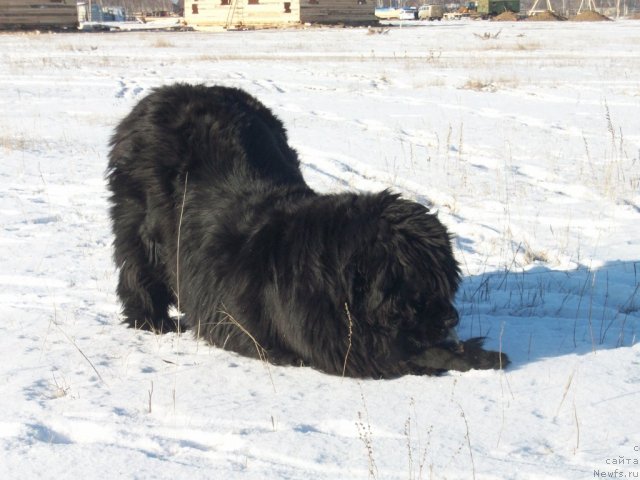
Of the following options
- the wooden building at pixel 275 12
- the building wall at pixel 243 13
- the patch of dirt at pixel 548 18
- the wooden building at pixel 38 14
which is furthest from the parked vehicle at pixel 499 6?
the wooden building at pixel 38 14

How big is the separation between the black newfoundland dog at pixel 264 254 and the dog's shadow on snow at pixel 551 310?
45 centimetres

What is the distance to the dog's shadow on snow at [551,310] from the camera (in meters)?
4.06

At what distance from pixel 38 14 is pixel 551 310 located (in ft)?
140

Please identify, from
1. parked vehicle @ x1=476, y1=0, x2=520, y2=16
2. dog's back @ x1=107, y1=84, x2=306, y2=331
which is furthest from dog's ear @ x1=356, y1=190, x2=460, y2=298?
parked vehicle @ x1=476, y1=0, x2=520, y2=16

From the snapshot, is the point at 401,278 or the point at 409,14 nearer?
the point at 401,278

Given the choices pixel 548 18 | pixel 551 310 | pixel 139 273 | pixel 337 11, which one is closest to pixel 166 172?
pixel 139 273

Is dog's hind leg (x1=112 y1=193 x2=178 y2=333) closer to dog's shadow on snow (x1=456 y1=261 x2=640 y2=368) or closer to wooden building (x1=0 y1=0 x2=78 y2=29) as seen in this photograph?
dog's shadow on snow (x1=456 y1=261 x2=640 y2=368)

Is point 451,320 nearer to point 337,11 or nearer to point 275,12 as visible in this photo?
point 275,12

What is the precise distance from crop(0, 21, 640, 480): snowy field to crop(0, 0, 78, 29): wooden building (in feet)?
105

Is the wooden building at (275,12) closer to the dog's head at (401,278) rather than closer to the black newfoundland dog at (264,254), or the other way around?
the black newfoundland dog at (264,254)

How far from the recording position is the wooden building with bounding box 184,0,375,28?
47656 mm

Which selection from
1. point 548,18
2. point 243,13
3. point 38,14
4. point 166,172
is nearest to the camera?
point 166,172

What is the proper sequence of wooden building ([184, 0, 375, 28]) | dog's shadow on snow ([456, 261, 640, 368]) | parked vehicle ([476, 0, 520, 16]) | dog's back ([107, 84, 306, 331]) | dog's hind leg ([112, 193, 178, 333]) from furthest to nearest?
1. parked vehicle ([476, 0, 520, 16])
2. wooden building ([184, 0, 375, 28])
3. dog's hind leg ([112, 193, 178, 333])
4. dog's back ([107, 84, 306, 331])
5. dog's shadow on snow ([456, 261, 640, 368])

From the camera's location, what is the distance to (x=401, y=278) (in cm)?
349
